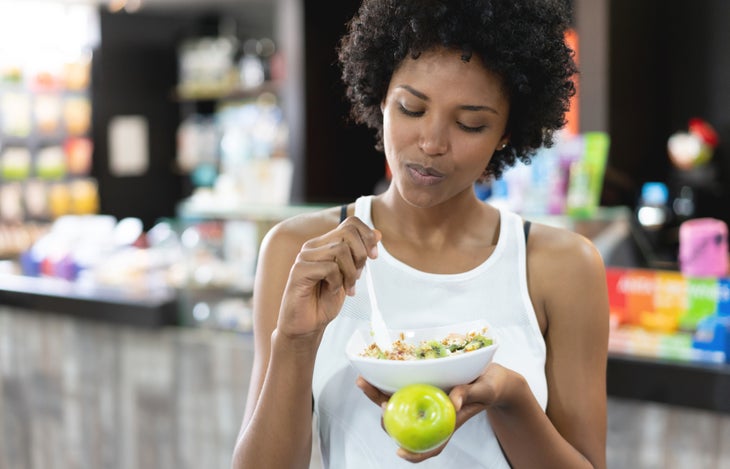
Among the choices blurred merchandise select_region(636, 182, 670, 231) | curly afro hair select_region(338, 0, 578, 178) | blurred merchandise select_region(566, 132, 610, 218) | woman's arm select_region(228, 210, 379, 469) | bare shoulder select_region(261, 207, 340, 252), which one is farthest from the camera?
blurred merchandise select_region(636, 182, 670, 231)

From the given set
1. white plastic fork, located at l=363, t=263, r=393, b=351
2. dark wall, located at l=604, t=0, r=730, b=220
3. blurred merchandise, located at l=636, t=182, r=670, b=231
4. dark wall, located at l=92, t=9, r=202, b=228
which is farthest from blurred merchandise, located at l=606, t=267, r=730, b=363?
dark wall, located at l=92, t=9, r=202, b=228

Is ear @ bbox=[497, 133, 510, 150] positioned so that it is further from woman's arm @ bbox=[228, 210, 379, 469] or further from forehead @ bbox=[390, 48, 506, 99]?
woman's arm @ bbox=[228, 210, 379, 469]

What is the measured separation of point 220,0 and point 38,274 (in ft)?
12.2

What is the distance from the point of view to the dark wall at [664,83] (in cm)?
493

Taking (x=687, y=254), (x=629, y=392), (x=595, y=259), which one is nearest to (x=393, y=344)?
(x=595, y=259)

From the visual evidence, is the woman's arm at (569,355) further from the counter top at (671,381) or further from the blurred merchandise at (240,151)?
the blurred merchandise at (240,151)

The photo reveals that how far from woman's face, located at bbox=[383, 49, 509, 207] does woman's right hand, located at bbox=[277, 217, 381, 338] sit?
0.42 ft

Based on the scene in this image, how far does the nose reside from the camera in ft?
3.92

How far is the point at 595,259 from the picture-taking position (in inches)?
53.2

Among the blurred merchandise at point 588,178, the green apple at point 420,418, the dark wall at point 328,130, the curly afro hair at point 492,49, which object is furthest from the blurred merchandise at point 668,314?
the dark wall at point 328,130

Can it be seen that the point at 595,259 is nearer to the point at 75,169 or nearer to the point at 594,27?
the point at 594,27

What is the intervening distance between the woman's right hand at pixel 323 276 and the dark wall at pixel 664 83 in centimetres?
402

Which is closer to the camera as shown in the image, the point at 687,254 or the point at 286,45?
the point at 687,254

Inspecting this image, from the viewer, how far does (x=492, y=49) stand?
124cm
